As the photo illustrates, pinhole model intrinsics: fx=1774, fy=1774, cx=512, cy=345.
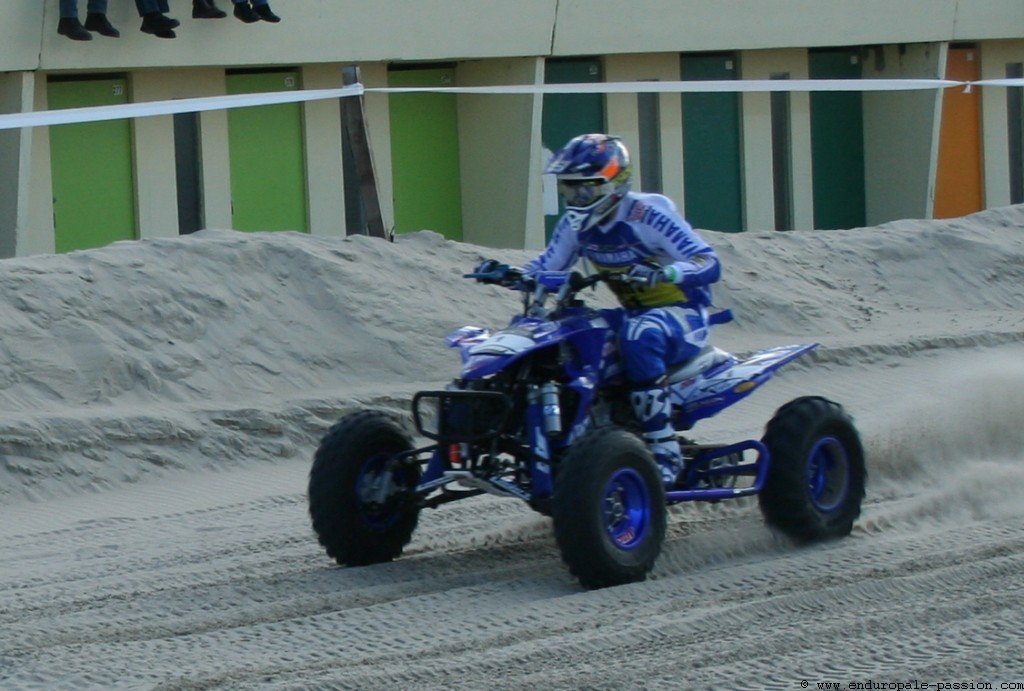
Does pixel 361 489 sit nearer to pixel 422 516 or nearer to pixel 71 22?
pixel 422 516

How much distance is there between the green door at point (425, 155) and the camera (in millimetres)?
20234

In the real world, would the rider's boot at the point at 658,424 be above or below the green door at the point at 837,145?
below

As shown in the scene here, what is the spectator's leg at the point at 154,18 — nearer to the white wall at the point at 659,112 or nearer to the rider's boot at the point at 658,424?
the white wall at the point at 659,112

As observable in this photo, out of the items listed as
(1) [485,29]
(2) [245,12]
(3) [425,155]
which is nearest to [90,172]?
(2) [245,12]

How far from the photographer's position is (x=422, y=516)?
8969mm

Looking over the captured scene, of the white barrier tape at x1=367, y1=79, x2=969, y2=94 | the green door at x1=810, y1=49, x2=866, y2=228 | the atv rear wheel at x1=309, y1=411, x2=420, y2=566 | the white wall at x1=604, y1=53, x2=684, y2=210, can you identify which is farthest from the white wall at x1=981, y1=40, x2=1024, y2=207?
the atv rear wheel at x1=309, y1=411, x2=420, y2=566

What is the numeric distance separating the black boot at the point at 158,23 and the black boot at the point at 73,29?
0.71m

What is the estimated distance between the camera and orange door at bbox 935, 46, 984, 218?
25.1m

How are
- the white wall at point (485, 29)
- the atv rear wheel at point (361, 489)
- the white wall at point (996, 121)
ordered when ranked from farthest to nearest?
1. the white wall at point (996, 121)
2. the white wall at point (485, 29)
3. the atv rear wheel at point (361, 489)

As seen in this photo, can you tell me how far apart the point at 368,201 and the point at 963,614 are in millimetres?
7572

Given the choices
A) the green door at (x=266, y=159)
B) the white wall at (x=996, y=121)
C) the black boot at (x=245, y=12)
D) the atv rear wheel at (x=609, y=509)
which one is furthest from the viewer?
the white wall at (x=996, y=121)

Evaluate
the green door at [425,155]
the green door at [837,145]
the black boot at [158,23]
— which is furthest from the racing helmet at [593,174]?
the green door at [837,145]

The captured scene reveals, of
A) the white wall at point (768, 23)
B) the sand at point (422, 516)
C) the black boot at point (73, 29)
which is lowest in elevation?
the sand at point (422, 516)

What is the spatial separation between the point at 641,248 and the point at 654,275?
0.59 metres
